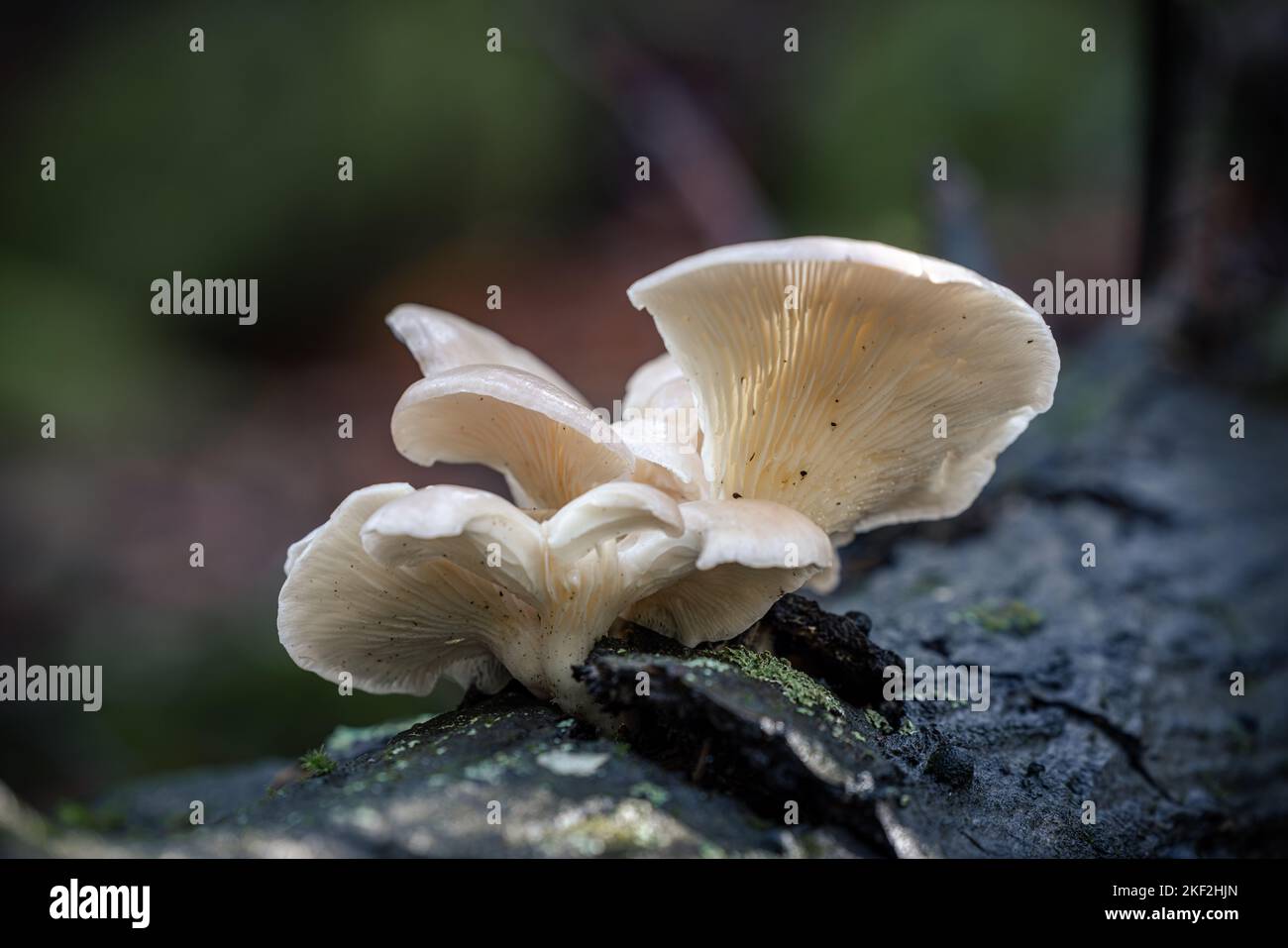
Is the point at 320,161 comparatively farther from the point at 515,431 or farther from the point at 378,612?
the point at 378,612

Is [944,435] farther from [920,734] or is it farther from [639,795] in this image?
[639,795]

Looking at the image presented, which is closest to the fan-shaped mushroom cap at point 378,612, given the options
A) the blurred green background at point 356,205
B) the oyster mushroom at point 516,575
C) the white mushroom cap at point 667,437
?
the oyster mushroom at point 516,575

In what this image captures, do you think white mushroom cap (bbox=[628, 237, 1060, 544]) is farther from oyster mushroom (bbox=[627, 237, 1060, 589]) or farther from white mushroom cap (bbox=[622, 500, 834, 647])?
white mushroom cap (bbox=[622, 500, 834, 647])

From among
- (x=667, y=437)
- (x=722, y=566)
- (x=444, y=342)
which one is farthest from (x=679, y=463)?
(x=444, y=342)

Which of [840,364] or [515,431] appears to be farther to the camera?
[515,431]

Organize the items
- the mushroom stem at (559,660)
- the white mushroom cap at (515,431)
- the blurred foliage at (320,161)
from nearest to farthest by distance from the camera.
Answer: the white mushroom cap at (515,431) < the mushroom stem at (559,660) < the blurred foliage at (320,161)

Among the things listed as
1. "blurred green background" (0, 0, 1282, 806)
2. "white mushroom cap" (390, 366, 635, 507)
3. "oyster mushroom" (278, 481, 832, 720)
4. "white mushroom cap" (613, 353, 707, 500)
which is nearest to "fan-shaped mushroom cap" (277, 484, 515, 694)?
"oyster mushroom" (278, 481, 832, 720)

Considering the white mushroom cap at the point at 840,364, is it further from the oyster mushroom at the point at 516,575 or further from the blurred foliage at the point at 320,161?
the blurred foliage at the point at 320,161
